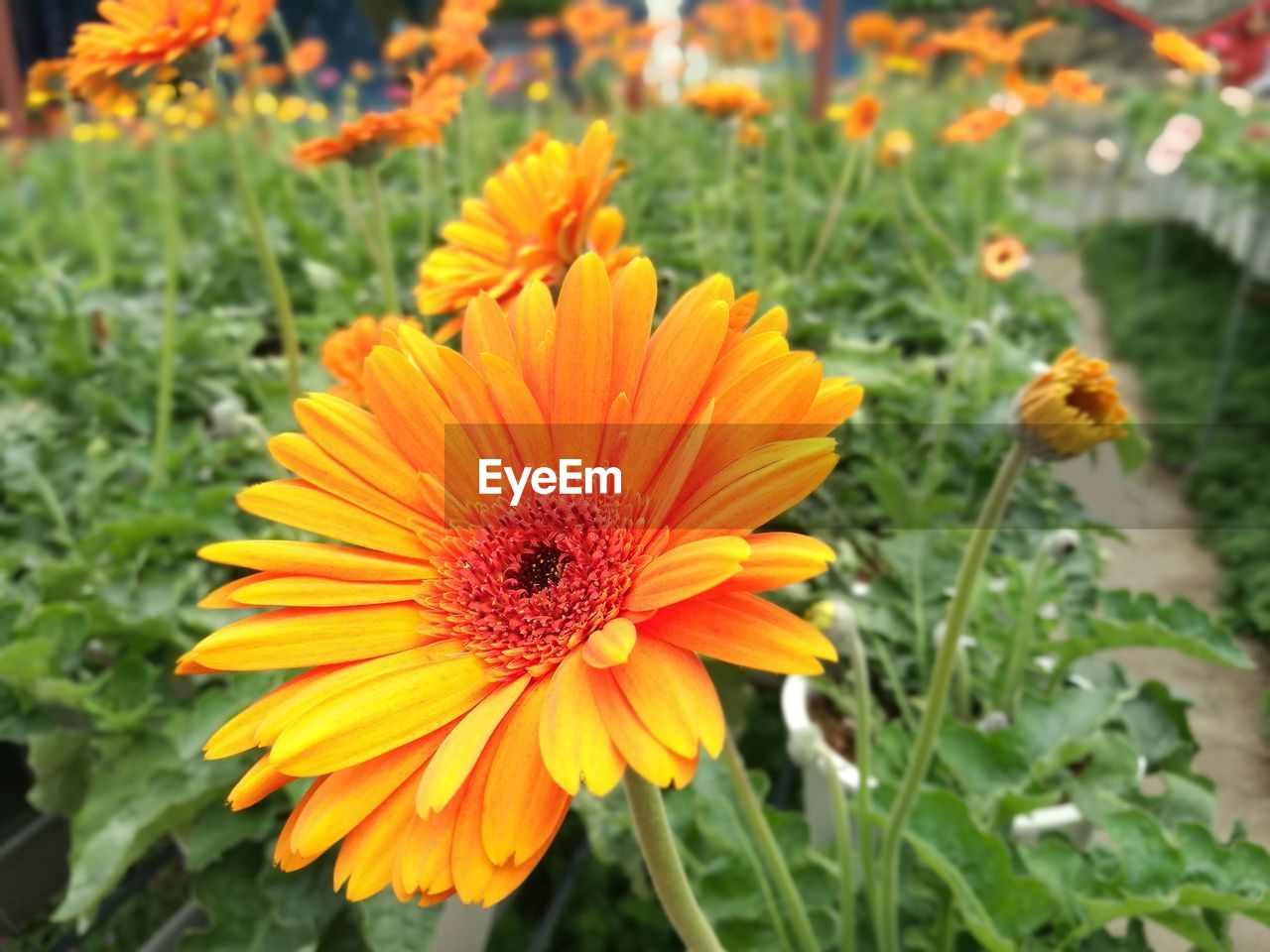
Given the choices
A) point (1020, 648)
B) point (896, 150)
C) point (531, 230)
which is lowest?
point (1020, 648)

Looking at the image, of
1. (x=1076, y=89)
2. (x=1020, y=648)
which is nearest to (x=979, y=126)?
(x=1076, y=89)

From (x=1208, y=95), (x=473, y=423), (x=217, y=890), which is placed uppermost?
(x=473, y=423)

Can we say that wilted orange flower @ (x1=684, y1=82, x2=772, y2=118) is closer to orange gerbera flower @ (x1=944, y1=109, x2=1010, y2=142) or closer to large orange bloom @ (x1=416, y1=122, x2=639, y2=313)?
A: orange gerbera flower @ (x1=944, y1=109, x2=1010, y2=142)

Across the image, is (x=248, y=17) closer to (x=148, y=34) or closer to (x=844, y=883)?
(x=148, y=34)

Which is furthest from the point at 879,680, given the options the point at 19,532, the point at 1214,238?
the point at 1214,238

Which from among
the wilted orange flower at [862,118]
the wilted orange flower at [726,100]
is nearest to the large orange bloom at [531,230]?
the wilted orange flower at [726,100]

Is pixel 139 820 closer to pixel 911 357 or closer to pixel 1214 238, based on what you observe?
pixel 911 357
